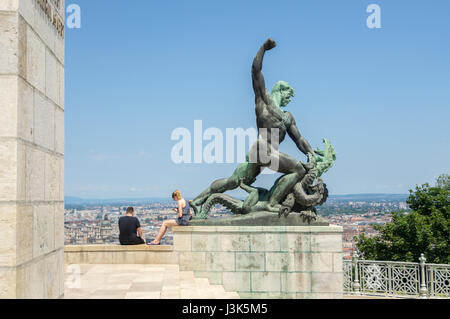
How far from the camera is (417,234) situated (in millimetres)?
21250

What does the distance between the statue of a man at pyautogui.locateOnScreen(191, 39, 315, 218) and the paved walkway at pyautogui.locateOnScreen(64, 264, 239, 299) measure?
1809 mm

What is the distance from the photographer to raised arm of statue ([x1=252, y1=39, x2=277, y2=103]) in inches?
381

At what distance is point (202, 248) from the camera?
32.5 feet

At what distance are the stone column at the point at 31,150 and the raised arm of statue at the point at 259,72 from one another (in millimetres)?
5509

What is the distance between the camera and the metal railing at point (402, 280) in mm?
12453

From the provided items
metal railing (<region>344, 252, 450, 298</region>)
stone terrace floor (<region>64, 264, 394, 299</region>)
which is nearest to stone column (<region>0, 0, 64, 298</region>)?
stone terrace floor (<region>64, 264, 394, 299</region>)

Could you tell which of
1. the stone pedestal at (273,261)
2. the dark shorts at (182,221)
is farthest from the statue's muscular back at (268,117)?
the dark shorts at (182,221)

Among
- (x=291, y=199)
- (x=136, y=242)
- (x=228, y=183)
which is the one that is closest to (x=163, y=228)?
(x=136, y=242)

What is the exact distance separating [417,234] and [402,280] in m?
9.44

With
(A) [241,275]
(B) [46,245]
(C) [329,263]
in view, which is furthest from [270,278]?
(B) [46,245]

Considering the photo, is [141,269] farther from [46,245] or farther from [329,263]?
[46,245]

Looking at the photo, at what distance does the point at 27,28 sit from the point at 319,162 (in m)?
8.00

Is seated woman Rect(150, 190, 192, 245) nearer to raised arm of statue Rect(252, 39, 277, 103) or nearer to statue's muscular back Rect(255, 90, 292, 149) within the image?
statue's muscular back Rect(255, 90, 292, 149)

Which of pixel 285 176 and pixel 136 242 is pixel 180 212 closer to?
pixel 136 242
